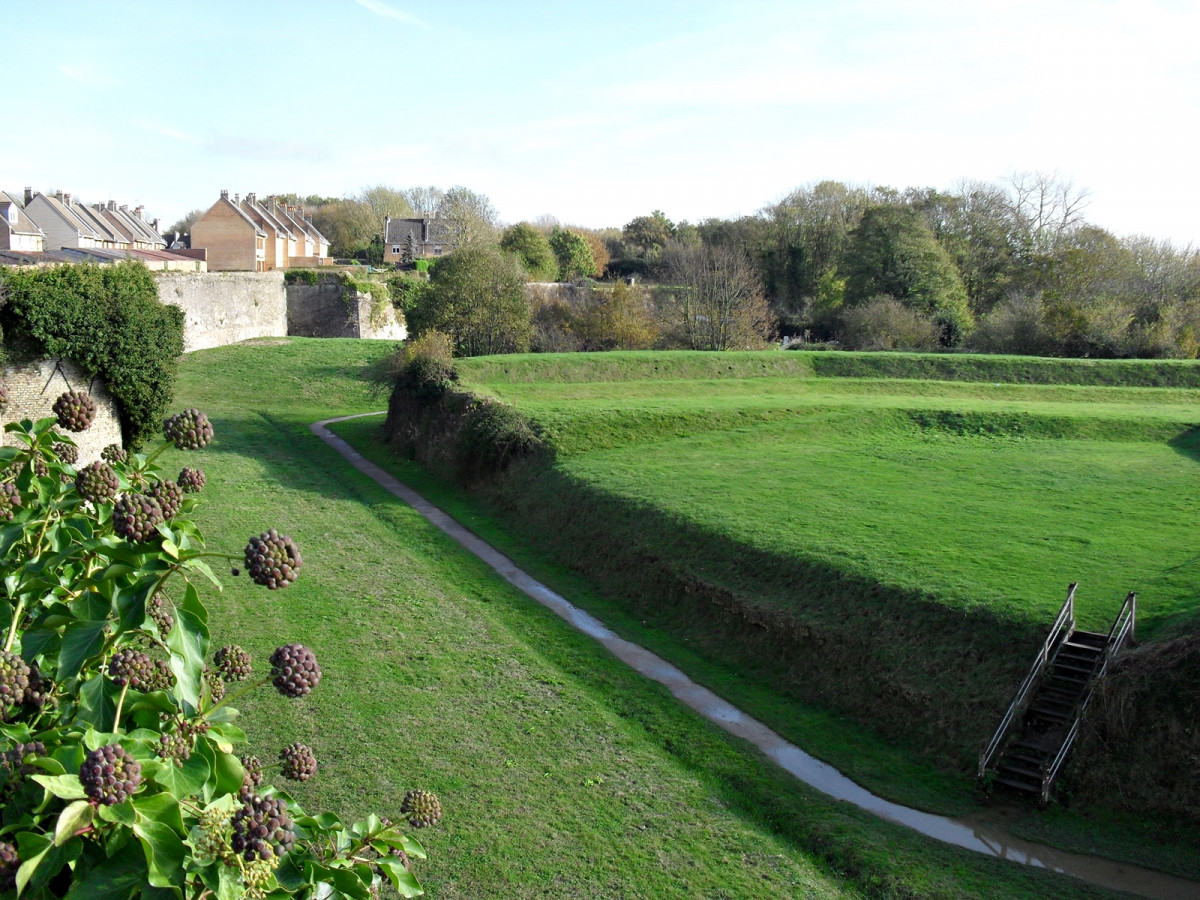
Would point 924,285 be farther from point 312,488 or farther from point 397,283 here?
point 312,488

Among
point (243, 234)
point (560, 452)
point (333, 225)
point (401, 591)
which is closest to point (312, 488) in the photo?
point (560, 452)

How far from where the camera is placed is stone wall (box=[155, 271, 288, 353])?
41375mm

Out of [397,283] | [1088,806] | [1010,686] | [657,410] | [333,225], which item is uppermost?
[333,225]

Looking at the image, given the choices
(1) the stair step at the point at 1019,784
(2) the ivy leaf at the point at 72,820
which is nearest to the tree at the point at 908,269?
(1) the stair step at the point at 1019,784

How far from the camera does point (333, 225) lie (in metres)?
87.7

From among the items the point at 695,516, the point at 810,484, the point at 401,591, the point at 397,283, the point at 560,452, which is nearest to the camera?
the point at 401,591

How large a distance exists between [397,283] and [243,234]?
1381cm

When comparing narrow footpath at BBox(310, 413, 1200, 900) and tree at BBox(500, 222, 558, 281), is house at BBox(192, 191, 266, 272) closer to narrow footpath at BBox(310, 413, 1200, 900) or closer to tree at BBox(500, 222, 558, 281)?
tree at BBox(500, 222, 558, 281)

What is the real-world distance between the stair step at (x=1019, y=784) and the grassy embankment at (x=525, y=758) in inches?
64.0

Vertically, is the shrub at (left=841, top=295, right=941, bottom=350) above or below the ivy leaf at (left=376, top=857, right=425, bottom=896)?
Result: above

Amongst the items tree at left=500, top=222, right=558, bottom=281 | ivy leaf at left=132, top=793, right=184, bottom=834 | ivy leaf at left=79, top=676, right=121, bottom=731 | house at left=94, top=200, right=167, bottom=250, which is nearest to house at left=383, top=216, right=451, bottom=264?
tree at left=500, top=222, right=558, bottom=281

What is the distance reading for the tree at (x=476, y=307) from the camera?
128ft

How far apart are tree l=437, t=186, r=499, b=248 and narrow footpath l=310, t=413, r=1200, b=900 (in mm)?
39500

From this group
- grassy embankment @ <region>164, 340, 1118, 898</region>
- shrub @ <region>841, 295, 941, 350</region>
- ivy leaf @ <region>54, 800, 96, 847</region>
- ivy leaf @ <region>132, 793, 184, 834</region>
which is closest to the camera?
ivy leaf @ <region>54, 800, 96, 847</region>
